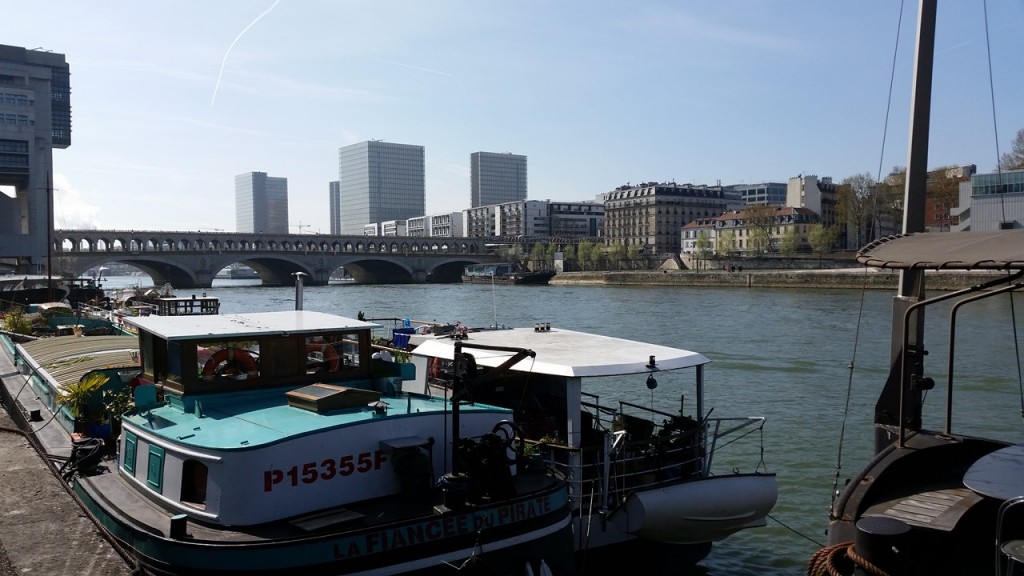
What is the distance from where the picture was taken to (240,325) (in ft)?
31.6

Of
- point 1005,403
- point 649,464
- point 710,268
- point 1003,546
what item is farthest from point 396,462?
point 710,268

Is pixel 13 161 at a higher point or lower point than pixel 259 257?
higher

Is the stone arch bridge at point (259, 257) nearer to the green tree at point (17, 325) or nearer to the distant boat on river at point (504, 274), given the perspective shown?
the distant boat on river at point (504, 274)

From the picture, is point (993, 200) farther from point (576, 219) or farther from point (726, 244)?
point (576, 219)

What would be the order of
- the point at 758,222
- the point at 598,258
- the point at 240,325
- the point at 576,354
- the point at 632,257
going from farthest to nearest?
1. the point at 598,258
2. the point at 632,257
3. the point at 758,222
4. the point at 576,354
5. the point at 240,325

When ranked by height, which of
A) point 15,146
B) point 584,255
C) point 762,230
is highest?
point 15,146

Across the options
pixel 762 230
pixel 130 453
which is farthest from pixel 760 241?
pixel 130 453

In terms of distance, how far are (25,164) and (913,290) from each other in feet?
267

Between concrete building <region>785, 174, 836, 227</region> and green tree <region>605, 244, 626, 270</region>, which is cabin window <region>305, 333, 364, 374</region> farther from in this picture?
concrete building <region>785, 174, 836, 227</region>

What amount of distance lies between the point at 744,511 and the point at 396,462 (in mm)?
4634

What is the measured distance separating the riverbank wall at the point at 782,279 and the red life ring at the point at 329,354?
6071 centimetres

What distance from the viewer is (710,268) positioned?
108750 mm

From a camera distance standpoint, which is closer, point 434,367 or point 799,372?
point 434,367

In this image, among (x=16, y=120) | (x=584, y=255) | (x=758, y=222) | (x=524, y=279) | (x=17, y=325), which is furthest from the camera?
(x=584, y=255)
